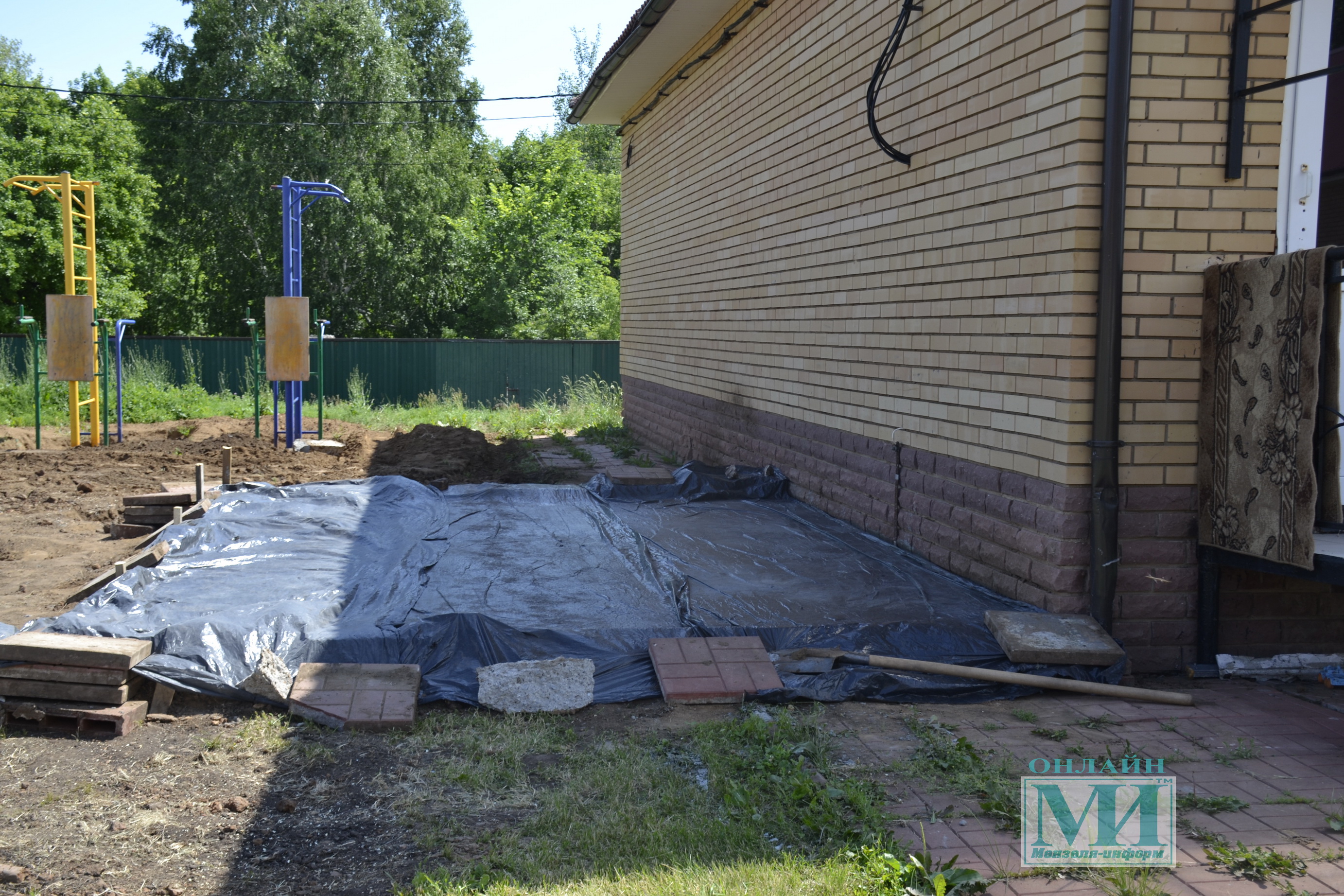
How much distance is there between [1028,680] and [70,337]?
12628 millimetres

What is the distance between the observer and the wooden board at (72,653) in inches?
161

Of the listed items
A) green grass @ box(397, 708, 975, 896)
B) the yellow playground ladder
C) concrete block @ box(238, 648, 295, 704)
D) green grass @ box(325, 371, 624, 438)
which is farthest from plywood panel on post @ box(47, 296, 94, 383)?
green grass @ box(397, 708, 975, 896)

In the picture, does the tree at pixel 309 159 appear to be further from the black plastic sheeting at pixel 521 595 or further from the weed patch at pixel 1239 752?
the weed patch at pixel 1239 752

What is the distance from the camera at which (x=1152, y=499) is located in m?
4.64

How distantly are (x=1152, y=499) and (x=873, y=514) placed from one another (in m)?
2.34

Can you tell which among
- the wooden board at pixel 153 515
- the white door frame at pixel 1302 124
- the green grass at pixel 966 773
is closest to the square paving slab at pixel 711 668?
the green grass at pixel 966 773

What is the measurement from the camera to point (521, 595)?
5.54 m

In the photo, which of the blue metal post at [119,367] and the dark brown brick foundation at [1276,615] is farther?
the blue metal post at [119,367]

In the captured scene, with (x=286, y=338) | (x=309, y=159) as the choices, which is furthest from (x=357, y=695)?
(x=309, y=159)

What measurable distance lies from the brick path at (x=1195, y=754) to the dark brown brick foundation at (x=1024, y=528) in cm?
33

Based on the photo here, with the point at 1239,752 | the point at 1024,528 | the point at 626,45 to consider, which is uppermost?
the point at 626,45

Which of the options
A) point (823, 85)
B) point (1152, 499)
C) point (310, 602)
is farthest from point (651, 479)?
point (1152, 499)

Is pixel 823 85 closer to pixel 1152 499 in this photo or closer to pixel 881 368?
pixel 881 368

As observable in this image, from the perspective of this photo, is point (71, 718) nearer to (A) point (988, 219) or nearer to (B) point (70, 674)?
(B) point (70, 674)
